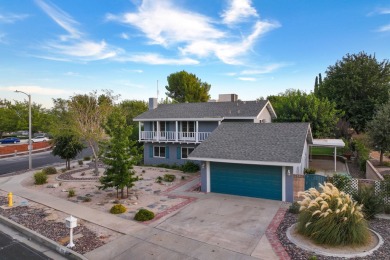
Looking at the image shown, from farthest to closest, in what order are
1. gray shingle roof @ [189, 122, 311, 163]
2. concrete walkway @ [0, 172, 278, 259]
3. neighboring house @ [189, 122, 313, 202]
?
gray shingle roof @ [189, 122, 311, 163] < neighboring house @ [189, 122, 313, 202] < concrete walkway @ [0, 172, 278, 259]

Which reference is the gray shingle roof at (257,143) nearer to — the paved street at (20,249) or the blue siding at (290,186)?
the blue siding at (290,186)

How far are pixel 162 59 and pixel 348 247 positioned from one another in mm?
25883

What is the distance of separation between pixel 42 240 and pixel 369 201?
49.3 feet

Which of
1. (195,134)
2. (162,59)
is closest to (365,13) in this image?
(195,134)

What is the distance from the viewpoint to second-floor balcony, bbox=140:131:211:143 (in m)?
26.9

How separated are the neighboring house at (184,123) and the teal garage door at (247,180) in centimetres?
853

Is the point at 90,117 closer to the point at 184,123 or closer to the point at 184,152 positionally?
the point at 184,123

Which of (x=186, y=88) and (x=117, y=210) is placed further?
(x=186, y=88)

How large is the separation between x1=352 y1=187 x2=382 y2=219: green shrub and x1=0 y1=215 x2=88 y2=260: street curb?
1259 cm

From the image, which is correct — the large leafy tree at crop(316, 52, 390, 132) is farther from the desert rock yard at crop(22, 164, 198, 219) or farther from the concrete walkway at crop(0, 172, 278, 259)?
the concrete walkway at crop(0, 172, 278, 259)

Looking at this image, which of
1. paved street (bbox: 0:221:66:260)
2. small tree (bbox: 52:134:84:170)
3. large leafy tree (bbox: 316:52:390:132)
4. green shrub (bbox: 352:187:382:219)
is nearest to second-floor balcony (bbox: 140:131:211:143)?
small tree (bbox: 52:134:84:170)

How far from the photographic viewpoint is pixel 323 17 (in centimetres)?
2217

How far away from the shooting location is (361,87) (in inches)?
1628

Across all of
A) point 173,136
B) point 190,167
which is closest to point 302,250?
point 190,167
